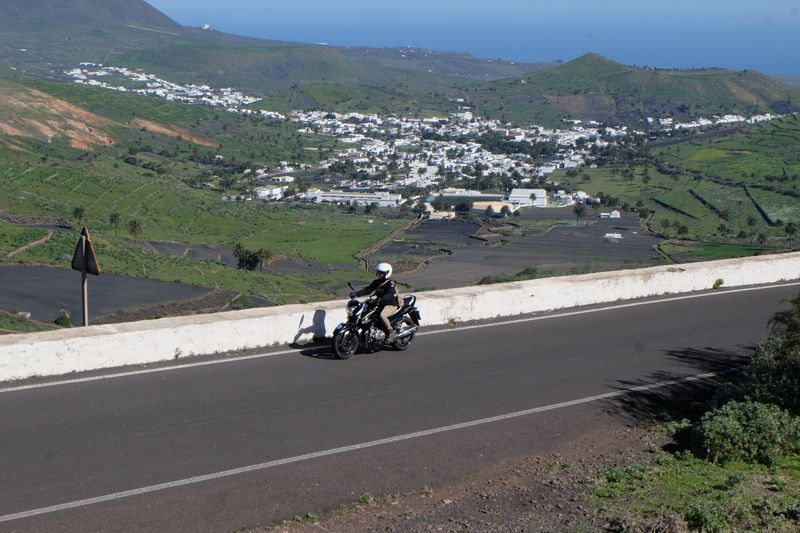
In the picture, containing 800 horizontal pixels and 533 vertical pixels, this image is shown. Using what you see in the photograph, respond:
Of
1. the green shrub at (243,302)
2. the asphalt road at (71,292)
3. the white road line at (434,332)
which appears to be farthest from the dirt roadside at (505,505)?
the green shrub at (243,302)

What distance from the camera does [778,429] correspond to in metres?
8.52

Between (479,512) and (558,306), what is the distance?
282 inches

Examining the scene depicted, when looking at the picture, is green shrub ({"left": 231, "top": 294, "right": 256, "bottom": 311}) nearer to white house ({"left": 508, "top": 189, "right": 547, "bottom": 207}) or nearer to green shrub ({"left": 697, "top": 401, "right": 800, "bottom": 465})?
green shrub ({"left": 697, "top": 401, "right": 800, "bottom": 465})

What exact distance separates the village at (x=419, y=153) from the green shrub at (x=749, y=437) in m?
55.5

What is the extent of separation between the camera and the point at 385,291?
11.4 metres

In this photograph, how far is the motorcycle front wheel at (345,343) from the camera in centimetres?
1080

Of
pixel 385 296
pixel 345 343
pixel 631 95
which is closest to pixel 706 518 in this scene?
pixel 345 343

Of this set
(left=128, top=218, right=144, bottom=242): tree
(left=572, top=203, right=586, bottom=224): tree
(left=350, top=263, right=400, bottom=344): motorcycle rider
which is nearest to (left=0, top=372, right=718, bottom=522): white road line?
(left=350, top=263, right=400, bottom=344): motorcycle rider

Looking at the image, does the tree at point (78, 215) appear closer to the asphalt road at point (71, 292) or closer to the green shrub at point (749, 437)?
the asphalt road at point (71, 292)

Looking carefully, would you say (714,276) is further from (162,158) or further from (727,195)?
(162,158)

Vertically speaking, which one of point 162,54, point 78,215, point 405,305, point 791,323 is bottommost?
point 78,215

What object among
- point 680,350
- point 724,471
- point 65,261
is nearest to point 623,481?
point 724,471

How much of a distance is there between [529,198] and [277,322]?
5926cm

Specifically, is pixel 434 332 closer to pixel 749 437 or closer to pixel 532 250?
pixel 749 437
